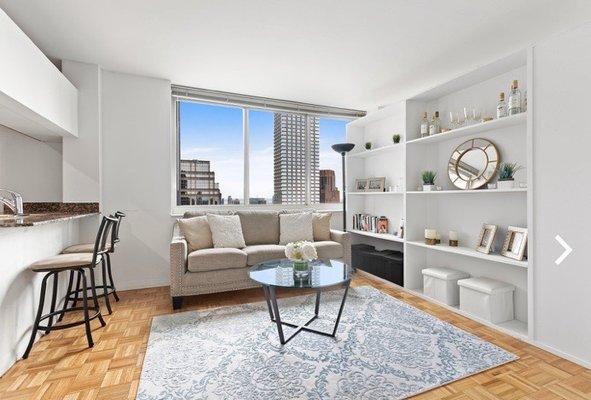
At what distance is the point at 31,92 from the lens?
7.88 ft

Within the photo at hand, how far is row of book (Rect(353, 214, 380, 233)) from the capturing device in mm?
4436

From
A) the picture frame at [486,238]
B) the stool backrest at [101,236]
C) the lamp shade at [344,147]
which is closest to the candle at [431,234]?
the picture frame at [486,238]

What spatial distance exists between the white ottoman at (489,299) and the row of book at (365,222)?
1.65 m

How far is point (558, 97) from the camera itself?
2182 millimetres

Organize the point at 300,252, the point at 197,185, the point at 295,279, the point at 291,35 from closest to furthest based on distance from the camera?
the point at 295,279, the point at 300,252, the point at 291,35, the point at 197,185

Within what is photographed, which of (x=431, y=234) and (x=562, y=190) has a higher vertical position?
(x=562, y=190)

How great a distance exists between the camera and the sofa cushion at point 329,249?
3758 millimetres

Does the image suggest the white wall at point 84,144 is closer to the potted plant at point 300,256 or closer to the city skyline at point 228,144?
the city skyline at point 228,144

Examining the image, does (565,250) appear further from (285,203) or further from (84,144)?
(84,144)

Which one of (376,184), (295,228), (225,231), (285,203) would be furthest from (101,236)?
(376,184)

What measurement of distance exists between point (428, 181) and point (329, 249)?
140 cm

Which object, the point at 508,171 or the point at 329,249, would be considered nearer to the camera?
the point at 508,171

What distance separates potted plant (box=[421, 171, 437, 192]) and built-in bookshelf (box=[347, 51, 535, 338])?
0.27 ft

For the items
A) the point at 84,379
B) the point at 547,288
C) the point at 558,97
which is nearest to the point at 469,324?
the point at 547,288
